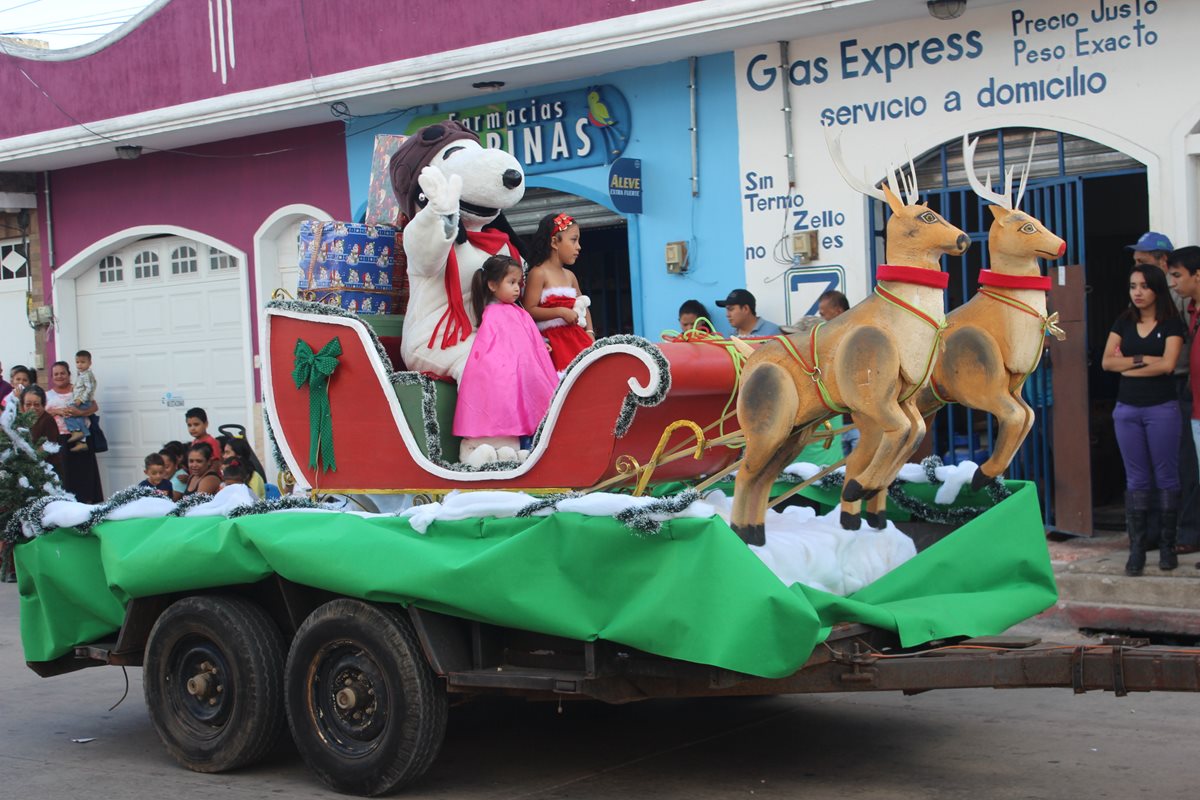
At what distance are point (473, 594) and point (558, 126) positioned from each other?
7622mm

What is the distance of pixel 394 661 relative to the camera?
206 inches

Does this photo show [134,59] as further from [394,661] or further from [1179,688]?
[1179,688]

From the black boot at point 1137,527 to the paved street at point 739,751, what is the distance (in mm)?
1553

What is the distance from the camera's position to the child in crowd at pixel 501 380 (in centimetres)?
627

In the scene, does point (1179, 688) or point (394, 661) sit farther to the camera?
point (394, 661)

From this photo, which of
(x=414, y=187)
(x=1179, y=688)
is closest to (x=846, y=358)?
(x=1179, y=688)

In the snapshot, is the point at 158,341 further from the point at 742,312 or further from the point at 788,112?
the point at 788,112

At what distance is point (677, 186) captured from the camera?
1157cm

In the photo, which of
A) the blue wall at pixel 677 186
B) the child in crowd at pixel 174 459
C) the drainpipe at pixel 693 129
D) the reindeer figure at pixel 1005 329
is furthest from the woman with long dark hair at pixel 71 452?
the reindeer figure at pixel 1005 329

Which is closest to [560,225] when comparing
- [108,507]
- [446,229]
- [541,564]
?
[446,229]

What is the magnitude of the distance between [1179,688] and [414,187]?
156 inches

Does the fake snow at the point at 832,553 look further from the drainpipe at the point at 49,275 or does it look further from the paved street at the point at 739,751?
the drainpipe at the point at 49,275

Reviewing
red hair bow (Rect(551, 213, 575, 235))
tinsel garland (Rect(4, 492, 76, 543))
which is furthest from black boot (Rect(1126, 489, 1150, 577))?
tinsel garland (Rect(4, 492, 76, 543))

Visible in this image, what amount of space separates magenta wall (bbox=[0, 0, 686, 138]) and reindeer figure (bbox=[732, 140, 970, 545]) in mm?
5929
